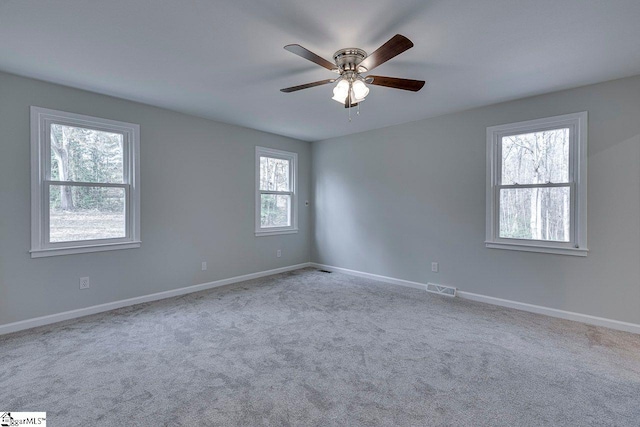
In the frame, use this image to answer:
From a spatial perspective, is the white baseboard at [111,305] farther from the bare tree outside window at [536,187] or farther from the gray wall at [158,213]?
the bare tree outside window at [536,187]

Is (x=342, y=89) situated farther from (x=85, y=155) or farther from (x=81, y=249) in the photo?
(x=81, y=249)

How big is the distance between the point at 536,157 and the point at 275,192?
150 inches

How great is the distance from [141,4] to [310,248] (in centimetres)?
462

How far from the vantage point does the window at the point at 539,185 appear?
10.2ft

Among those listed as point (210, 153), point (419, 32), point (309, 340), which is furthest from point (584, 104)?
point (210, 153)

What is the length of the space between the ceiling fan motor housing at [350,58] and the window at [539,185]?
2.26 metres

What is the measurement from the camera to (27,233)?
2.89 m

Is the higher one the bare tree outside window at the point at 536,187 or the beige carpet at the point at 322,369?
the bare tree outside window at the point at 536,187

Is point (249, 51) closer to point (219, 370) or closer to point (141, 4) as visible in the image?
point (141, 4)

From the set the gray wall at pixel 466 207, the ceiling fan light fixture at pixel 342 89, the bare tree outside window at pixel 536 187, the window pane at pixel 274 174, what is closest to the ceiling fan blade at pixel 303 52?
the ceiling fan light fixture at pixel 342 89

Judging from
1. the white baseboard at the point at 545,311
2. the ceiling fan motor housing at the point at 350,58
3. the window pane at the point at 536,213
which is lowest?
the white baseboard at the point at 545,311

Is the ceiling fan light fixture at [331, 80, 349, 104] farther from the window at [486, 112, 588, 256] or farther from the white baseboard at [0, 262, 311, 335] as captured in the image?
the white baseboard at [0, 262, 311, 335]

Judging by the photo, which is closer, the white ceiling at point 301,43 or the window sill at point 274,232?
the white ceiling at point 301,43

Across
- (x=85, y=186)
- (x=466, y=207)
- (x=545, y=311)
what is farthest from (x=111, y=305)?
(x=545, y=311)
